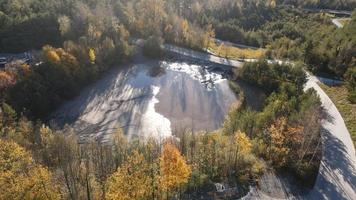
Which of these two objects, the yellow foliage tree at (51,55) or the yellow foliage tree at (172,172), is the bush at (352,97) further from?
the yellow foliage tree at (51,55)

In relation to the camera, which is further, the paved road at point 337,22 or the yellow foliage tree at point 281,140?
the paved road at point 337,22

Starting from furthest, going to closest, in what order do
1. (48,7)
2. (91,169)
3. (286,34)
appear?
(286,34) → (48,7) → (91,169)

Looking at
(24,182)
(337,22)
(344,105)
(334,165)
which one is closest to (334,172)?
(334,165)

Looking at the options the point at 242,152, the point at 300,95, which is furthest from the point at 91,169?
the point at 300,95

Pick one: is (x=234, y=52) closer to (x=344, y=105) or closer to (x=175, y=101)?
(x=175, y=101)

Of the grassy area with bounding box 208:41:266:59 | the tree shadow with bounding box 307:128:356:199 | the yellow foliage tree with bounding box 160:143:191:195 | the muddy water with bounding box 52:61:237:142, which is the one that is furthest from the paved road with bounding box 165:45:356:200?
the grassy area with bounding box 208:41:266:59

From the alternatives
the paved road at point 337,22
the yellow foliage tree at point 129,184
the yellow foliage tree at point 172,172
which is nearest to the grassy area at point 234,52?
the paved road at point 337,22

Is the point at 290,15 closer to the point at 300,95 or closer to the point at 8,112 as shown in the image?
the point at 300,95
